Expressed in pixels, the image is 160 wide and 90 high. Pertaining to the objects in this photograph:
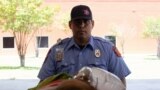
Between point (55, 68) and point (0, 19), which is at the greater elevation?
point (55, 68)

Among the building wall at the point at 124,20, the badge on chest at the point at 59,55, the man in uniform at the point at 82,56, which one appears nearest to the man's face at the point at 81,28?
the man in uniform at the point at 82,56

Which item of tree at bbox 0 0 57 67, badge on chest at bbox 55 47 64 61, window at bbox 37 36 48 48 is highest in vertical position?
badge on chest at bbox 55 47 64 61

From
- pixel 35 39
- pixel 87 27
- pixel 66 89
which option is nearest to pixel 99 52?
pixel 87 27

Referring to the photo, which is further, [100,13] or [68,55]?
[100,13]

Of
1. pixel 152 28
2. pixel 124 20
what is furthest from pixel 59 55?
pixel 124 20

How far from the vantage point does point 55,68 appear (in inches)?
83.4

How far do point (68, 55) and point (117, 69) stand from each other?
0.26 meters

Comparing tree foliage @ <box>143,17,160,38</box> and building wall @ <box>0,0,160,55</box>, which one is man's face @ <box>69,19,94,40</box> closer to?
tree foliage @ <box>143,17,160,38</box>

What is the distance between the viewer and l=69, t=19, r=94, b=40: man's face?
1.98 metres

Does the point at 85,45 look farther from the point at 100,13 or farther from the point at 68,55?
the point at 100,13

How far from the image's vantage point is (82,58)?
2.11 metres

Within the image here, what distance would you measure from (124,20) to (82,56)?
2242cm

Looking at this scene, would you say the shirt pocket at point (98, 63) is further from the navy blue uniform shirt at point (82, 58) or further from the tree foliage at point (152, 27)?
the tree foliage at point (152, 27)

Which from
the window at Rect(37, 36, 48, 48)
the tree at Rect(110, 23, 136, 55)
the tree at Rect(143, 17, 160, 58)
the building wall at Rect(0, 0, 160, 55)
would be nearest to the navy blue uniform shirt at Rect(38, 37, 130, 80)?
the tree at Rect(143, 17, 160, 58)
